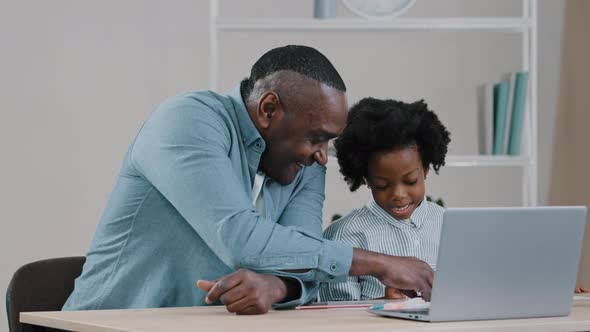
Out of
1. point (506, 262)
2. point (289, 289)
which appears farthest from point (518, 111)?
point (506, 262)

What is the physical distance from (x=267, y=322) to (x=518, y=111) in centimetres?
202

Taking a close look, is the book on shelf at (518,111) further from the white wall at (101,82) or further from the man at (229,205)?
the man at (229,205)

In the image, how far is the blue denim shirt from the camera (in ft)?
5.57

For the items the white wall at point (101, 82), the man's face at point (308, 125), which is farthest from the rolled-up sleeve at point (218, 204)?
the white wall at point (101, 82)

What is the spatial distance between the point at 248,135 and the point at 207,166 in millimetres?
220

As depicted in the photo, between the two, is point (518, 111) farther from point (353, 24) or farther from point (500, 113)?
point (353, 24)

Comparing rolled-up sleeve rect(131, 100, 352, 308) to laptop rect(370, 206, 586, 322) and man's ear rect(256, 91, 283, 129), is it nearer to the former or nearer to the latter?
man's ear rect(256, 91, 283, 129)

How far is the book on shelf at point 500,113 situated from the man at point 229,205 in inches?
56.6

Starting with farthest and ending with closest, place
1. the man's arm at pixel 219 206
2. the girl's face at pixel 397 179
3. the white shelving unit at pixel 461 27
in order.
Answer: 1. the white shelving unit at pixel 461 27
2. the girl's face at pixel 397 179
3. the man's arm at pixel 219 206

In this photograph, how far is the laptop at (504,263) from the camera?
142 centimetres

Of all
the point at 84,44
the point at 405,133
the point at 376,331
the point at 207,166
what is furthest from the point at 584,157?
the point at 376,331

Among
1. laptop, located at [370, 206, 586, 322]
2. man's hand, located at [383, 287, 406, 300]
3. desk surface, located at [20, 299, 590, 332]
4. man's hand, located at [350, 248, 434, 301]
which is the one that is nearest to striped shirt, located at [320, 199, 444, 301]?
man's hand, located at [383, 287, 406, 300]

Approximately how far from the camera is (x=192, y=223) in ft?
5.71

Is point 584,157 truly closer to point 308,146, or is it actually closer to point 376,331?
point 308,146
